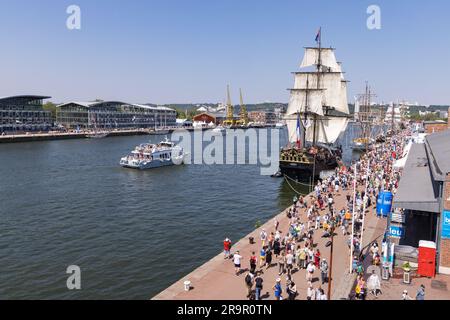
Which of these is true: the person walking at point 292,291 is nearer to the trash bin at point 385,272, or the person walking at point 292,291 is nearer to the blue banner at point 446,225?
the trash bin at point 385,272

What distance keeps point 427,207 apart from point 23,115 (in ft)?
465

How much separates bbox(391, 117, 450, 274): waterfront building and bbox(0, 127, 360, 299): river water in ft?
40.6

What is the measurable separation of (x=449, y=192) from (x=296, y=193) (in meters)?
29.6

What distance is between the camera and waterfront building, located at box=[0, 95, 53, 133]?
414ft

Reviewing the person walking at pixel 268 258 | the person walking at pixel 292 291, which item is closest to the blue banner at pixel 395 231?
the person walking at pixel 268 258

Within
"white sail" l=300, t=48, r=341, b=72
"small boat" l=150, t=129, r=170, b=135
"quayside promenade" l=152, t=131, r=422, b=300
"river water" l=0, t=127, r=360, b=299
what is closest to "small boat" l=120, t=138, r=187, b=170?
"river water" l=0, t=127, r=360, b=299

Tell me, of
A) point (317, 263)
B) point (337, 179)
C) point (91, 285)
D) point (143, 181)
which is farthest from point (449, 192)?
point (143, 181)

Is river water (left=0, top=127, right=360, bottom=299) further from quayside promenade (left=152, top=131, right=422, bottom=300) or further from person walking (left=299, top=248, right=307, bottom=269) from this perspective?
person walking (left=299, top=248, right=307, bottom=269)

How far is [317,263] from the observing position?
2075 cm

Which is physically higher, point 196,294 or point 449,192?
point 449,192

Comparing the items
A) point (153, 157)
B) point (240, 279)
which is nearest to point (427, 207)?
point (240, 279)

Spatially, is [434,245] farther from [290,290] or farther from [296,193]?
[296,193]
